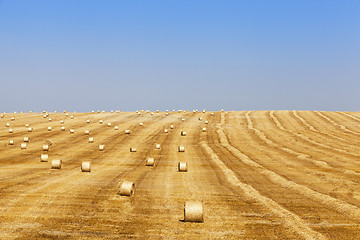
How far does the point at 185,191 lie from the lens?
13125 mm

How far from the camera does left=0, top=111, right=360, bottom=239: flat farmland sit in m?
8.73

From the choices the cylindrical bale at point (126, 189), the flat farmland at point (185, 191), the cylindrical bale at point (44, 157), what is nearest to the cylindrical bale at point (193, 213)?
the flat farmland at point (185, 191)

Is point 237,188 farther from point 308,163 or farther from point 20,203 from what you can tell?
point 308,163

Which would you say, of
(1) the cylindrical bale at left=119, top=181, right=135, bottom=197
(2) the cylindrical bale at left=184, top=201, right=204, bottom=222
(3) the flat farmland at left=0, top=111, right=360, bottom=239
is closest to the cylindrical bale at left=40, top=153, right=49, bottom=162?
(3) the flat farmland at left=0, top=111, right=360, bottom=239

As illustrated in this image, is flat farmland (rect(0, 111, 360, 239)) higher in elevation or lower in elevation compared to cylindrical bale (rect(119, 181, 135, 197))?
lower

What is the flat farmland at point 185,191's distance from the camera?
28.6 ft

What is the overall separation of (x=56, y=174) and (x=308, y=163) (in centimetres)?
1407

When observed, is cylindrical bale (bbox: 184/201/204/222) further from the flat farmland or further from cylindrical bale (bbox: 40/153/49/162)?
cylindrical bale (bbox: 40/153/49/162)

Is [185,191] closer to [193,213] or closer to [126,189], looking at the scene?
[126,189]

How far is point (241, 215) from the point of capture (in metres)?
10.0

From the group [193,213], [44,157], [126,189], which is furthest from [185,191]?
[44,157]

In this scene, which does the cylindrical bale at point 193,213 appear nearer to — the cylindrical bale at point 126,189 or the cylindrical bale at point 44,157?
the cylindrical bale at point 126,189

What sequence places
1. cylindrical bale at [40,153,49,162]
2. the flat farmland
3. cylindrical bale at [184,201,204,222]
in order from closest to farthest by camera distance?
the flat farmland
cylindrical bale at [184,201,204,222]
cylindrical bale at [40,153,49,162]

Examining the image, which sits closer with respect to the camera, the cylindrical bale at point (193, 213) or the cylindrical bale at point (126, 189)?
the cylindrical bale at point (193, 213)
